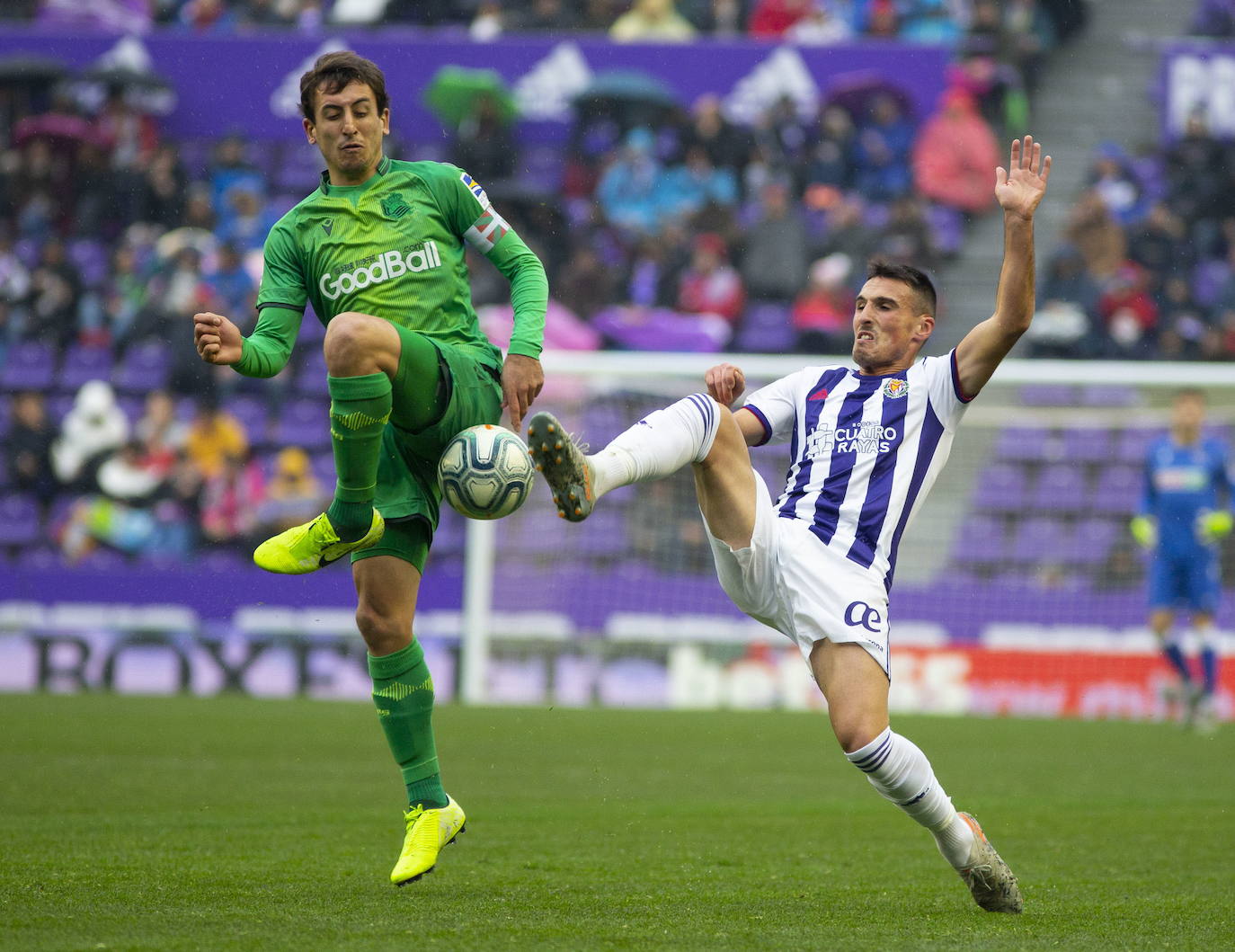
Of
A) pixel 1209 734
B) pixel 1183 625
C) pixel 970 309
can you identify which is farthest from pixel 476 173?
pixel 1209 734

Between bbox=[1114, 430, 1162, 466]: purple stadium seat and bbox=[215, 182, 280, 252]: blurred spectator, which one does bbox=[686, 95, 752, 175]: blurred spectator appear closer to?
bbox=[215, 182, 280, 252]: blurred spectator

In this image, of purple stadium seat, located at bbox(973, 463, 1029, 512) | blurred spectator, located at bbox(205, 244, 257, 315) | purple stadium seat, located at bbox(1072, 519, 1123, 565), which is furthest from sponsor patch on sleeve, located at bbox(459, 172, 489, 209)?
blurred spectator, located at bbox(205, 244, 257, 315)

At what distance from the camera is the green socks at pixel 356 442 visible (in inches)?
181

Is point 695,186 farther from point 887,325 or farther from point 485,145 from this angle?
point 887,325

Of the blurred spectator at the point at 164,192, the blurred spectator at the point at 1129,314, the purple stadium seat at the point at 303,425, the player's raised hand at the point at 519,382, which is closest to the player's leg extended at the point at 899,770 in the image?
the player's raised hand at the point at 519,382

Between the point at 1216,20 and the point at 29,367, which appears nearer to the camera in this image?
the point at 29,367

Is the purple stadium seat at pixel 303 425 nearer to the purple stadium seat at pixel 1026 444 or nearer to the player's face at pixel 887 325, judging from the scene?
the purple stadium seat at pixel 1026 444

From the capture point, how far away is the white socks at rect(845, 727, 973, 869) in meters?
4.59

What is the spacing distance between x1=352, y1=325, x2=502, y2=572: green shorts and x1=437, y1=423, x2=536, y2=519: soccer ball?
14 cm

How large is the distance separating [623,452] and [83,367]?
43.3ft

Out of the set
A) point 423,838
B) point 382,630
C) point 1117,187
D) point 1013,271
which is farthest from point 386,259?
point 1117,187

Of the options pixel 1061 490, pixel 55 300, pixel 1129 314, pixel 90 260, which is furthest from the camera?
pixel 90 260

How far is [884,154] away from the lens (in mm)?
17703

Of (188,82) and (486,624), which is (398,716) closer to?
(486,624)
